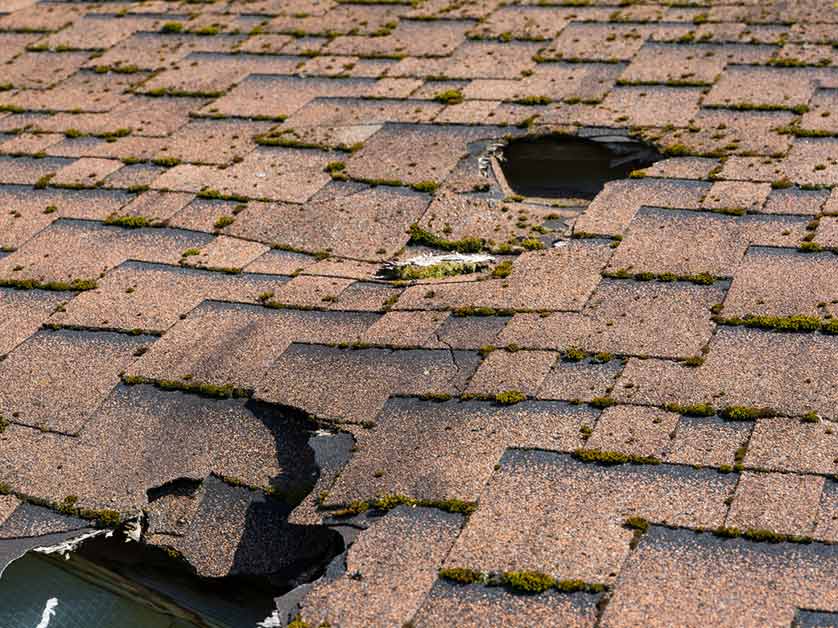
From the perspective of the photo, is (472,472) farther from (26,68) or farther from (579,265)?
(26,68)

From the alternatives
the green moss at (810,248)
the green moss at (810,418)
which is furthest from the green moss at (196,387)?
the green moss at (810,248)

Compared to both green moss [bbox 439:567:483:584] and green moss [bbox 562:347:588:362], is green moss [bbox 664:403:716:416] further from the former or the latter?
green moss [bbox 439:567:483:584]

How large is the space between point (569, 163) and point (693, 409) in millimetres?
6116

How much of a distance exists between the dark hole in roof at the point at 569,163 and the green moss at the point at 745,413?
17.1 ft

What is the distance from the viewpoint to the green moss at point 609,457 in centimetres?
1220

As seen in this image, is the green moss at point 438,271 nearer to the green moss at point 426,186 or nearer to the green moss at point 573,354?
the green moss at point 426,186

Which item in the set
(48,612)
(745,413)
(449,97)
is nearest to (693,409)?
(745,413)

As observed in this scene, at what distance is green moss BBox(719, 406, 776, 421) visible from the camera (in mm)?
12578

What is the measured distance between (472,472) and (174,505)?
10.4ft

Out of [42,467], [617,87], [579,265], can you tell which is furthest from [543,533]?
[617,87]

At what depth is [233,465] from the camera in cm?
1330

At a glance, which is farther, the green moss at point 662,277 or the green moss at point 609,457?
the green moss at point 662,277

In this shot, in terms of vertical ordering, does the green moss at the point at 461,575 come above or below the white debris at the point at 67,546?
below

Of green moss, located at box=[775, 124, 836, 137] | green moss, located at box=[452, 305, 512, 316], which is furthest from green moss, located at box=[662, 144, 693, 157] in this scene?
green moss, located at box=[452, 305, 512, 316]
